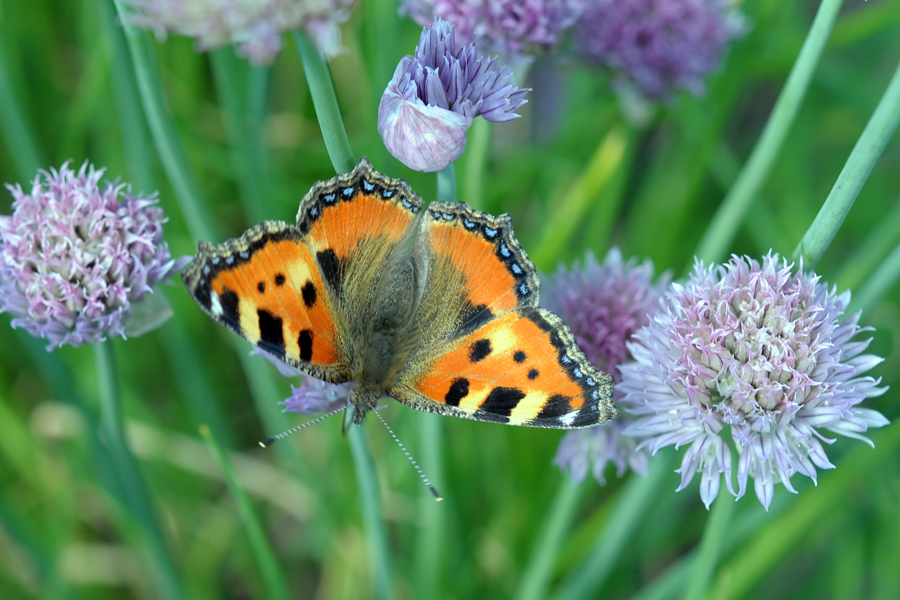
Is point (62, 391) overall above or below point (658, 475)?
above

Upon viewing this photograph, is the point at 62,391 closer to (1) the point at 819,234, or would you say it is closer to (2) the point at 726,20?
(1) the point at 819,234

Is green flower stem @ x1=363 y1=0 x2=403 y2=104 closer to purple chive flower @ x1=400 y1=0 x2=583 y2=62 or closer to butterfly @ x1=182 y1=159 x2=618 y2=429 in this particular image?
purple chive flower @ x1=400 y1=0 x2=583 y2=62

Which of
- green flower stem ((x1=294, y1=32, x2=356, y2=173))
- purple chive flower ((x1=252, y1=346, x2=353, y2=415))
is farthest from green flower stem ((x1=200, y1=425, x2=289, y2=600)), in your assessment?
green flower stem ((x1=294, y1=32, x2=356, y2=173))

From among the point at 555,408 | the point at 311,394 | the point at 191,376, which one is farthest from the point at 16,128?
the point at 555,408

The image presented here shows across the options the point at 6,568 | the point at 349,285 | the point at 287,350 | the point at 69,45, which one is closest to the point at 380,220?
the point at 349,285

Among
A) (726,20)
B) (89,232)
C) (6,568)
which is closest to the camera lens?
(89,232)

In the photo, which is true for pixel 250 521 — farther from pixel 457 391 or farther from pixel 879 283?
pixel 879 283
